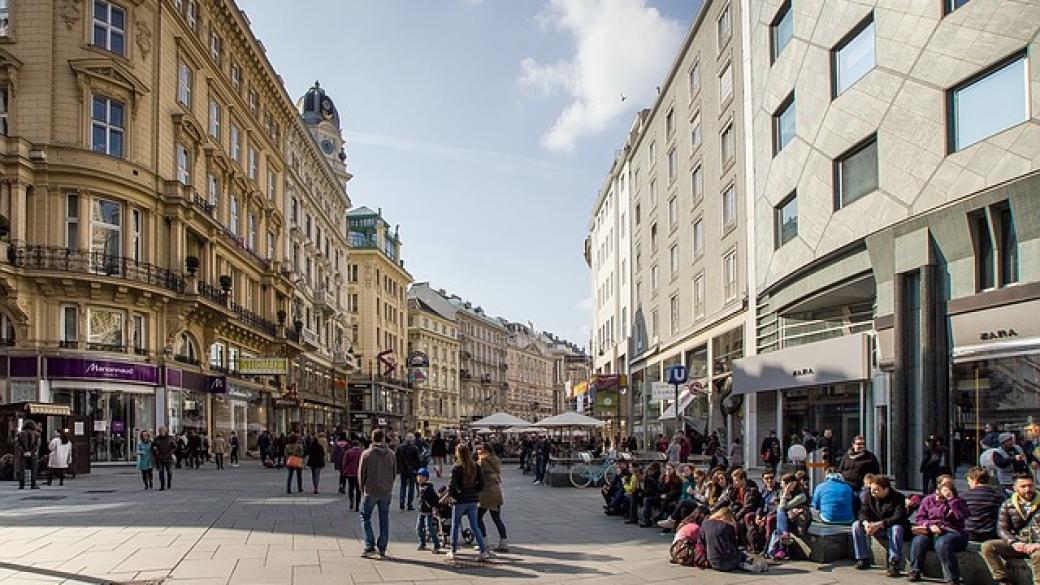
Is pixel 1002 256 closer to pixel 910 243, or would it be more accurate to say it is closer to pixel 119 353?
pixel 910 243

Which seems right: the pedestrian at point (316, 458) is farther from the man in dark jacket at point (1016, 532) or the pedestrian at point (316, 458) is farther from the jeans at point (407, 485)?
the man in dark jacket at point (1016, 532)

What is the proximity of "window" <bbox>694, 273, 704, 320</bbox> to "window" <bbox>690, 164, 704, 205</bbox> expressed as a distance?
10.9 feet

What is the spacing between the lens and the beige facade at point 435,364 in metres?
107

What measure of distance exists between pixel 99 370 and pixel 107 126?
29.1 feet

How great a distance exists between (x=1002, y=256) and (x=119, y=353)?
28888 millimetres

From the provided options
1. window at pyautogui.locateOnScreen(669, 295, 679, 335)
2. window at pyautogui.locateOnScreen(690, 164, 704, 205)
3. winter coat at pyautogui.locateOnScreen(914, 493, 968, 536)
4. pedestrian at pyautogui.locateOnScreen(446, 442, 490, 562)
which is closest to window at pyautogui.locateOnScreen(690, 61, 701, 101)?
window at pyautogui.locateOnScreen(690, 164, 704, 205)

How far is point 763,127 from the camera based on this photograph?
2934 centimetres

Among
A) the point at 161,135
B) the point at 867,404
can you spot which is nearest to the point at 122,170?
the point at 161,135

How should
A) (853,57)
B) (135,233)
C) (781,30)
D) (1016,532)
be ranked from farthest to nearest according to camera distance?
1. (135,233)
2. (781,30)
3. (853,57)
4. (1016,532)

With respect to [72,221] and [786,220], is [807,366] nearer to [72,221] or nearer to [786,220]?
[786,220]

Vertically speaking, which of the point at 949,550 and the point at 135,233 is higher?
the point at 135,233

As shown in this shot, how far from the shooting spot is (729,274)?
34562mm

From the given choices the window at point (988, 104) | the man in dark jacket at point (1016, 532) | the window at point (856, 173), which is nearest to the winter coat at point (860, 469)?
the man in dark jacket at point (1016, 532)

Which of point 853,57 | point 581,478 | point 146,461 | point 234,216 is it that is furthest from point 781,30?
point 234,216
